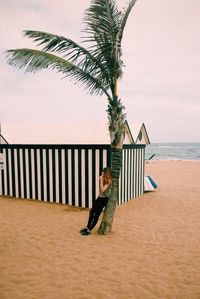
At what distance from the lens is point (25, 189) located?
1009 centimetres

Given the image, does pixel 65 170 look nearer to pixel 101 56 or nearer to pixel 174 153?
pixel 101 56

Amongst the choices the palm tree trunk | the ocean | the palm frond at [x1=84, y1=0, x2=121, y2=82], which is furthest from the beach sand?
the ocean

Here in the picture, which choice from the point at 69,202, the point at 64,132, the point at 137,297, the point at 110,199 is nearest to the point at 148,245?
the point at 110,199

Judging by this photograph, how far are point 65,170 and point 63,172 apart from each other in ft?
0.39

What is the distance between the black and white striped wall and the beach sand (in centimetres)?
83

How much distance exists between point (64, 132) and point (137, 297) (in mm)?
8235

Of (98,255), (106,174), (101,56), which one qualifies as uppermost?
(101,56)

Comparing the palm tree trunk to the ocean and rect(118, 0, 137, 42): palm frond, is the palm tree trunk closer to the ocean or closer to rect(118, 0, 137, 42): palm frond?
rect(118, 0, 137, 42): palm frond

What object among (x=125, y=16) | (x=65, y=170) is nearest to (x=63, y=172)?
(x=65, y=170)

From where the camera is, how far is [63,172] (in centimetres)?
921

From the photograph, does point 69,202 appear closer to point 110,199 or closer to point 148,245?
point 110,199

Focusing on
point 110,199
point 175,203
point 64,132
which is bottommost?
point 175,203

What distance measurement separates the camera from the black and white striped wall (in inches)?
344

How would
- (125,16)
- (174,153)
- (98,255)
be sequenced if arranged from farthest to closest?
(174,153) → (125,16) → (98,255)
